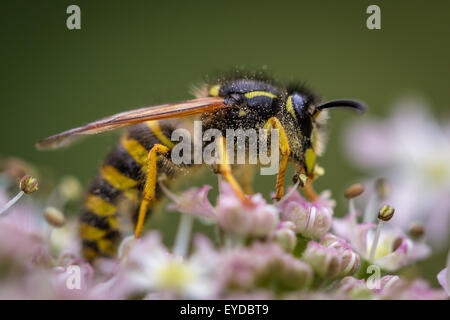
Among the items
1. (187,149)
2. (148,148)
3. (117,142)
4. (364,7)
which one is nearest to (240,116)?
(187,149)

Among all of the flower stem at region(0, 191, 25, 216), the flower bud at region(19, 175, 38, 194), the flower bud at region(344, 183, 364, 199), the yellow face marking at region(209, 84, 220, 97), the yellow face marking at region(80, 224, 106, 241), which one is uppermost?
the yellow face marking at region(209, 84, 220, 97)

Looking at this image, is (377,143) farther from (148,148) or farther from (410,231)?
(148,148)

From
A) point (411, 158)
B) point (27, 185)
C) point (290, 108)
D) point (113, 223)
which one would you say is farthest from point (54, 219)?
point (411, 158)

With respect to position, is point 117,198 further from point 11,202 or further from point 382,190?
point 382,190

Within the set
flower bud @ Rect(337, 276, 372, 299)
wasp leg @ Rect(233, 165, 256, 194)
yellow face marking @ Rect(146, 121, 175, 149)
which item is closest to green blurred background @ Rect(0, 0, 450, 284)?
wasp leg @ Rect(233, 165, 256, 194)

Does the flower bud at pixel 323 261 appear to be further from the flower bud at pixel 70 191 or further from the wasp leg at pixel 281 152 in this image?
the flower bud at pixel 70 191

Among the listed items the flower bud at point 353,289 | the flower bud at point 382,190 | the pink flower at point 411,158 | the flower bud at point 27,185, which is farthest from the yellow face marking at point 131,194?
the pink flower at point 411,158

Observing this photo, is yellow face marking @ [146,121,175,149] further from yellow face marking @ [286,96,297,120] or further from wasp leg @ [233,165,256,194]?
yellow face marking @ [286,96,297,120]

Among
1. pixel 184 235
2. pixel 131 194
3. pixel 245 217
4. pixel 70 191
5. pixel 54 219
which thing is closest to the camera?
pixel 245 217
